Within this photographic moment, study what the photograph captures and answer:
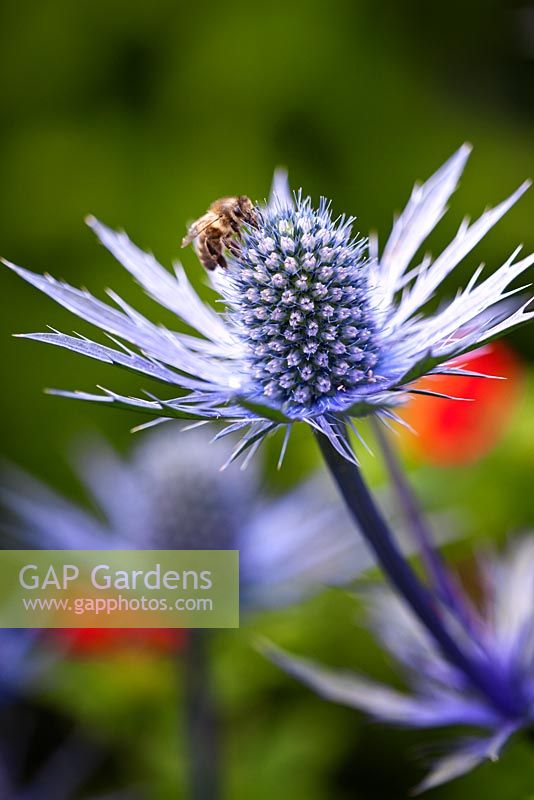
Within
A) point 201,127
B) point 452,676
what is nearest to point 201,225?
point 452,676

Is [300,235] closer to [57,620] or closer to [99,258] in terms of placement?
[57,620]

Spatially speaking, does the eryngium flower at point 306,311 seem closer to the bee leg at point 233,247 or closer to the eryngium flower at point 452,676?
the bee leg at point 233,247

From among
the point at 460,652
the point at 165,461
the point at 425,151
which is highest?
the point at 425,151

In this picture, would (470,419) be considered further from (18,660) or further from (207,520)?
(18,660)

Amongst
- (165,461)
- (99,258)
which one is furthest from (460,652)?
(99,258)

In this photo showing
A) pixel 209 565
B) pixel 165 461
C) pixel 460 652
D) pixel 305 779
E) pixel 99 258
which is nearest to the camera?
pixel 460 652

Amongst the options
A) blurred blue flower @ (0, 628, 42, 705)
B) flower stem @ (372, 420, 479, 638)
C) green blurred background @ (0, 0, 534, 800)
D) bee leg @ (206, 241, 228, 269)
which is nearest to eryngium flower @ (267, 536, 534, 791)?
flower stem @ (372, 420, 479, 638)

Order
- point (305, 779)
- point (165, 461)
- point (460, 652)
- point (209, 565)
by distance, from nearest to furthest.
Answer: point (460, 652), point (209, 565), point (305, 779), point (165, 461)

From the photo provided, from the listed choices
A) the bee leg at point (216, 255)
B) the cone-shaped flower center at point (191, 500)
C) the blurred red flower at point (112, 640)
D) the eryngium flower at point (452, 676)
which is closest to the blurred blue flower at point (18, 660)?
the blurred red flower at point (112, 640)
